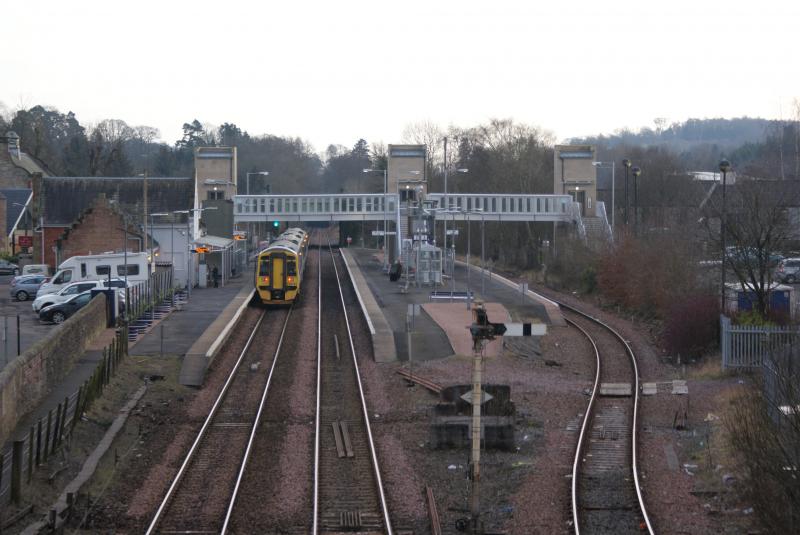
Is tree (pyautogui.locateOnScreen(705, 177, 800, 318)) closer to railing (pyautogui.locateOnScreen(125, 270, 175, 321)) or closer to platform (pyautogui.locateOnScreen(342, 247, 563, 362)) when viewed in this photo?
platform (pyautogui.locateOnScreen(342, 247, 563, 362))

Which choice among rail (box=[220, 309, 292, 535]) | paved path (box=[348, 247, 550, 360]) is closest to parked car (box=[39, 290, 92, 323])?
rail (box=[220, 309, 292, 535])

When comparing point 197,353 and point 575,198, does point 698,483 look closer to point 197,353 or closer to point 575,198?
point 197,353

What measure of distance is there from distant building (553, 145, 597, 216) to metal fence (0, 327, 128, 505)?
46786 millimetres

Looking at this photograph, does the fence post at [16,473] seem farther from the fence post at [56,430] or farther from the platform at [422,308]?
the platform at [422,308]

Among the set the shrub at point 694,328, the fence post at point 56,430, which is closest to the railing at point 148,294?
the fence post at point 56,430

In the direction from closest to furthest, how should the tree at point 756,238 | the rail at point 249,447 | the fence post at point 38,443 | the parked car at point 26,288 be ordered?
the rail at point 249,447, the fence post at point 38,443, the tree at point 756,238, the parked car at point 26,288

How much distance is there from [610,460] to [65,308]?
73.1ft

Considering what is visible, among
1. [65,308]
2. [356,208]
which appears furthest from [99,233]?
[356,208]

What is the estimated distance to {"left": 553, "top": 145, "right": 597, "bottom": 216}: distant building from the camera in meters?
65.0

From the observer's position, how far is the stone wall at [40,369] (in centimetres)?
1622

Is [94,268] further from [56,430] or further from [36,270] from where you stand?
[56,430]

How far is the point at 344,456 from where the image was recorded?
16.7m

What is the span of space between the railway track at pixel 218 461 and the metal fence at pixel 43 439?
1978 millimetres

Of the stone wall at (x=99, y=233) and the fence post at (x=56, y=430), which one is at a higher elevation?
the stone wall at (x=99, y=233)
